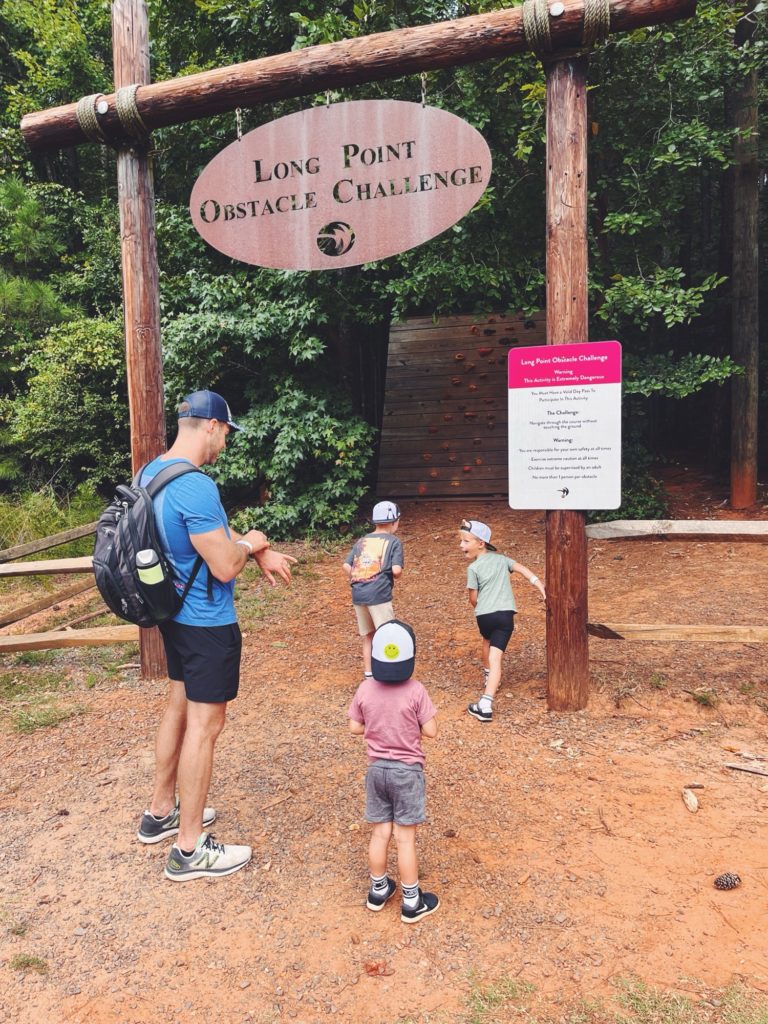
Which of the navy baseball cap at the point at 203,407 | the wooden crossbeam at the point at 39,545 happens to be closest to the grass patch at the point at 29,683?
the wooden crossbeam at the point at 39,545

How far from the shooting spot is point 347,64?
14.8ft

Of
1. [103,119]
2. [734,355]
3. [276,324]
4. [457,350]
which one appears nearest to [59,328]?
[276,324]

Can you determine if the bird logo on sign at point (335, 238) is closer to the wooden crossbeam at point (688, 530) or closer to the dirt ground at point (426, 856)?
the wooden crossbeam at point (688, 530)

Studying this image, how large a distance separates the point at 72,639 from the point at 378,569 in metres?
2.65

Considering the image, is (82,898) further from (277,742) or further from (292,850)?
(277,742)

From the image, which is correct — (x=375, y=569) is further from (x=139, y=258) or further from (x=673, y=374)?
(x=673, y=374)

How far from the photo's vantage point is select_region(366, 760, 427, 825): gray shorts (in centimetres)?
281

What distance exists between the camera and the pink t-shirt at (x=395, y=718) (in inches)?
112

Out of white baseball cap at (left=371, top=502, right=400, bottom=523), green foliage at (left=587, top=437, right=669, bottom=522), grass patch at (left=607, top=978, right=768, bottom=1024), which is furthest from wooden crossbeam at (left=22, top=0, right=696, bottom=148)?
green foliage at (left=587, top=437, right=669, bottom=522)

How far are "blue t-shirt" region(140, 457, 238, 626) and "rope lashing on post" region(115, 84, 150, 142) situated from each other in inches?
125

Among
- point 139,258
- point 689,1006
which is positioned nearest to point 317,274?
point 139,258

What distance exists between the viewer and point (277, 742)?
182 inches

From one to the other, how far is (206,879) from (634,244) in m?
8.80

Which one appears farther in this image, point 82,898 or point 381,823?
point 82,898
